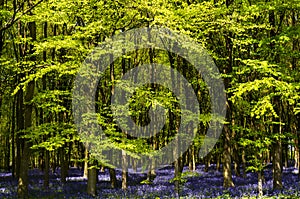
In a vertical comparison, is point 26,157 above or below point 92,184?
above

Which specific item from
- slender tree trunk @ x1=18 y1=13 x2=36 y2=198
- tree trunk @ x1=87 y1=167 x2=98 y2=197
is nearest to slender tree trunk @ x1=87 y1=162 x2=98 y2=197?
tree trunk @ x1=87 y1=167 x2=98 y2=197

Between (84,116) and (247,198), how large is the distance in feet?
23.4

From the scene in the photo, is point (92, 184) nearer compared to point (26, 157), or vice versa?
point (26, 157)

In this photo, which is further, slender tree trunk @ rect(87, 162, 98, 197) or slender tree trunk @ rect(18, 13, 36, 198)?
slender tree trunk @ rect(87, 162, 98, 197)

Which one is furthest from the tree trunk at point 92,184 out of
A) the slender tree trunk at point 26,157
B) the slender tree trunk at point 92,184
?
the slender tree trunk at point 26,157

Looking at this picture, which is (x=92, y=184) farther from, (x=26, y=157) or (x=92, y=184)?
(x=26, y=157)

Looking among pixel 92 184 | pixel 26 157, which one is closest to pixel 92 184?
pixel 92 184

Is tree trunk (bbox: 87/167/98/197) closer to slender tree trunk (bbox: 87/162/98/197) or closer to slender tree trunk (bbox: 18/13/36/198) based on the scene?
slender tree trunk (bbox: 87/162/98/197)

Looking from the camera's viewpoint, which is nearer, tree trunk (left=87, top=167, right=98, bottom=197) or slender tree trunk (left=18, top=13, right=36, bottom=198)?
slender tree trunk (left=18, top=13, right=36, bottom=198)

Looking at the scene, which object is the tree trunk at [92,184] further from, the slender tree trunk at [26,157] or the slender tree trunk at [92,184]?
the slender tree trunk at [26,157]

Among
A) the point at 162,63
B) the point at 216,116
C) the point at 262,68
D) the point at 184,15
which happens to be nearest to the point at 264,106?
the point at 262,68

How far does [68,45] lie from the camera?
13.5 m

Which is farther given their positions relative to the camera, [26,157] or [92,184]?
[92,184]

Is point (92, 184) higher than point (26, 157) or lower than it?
lower
